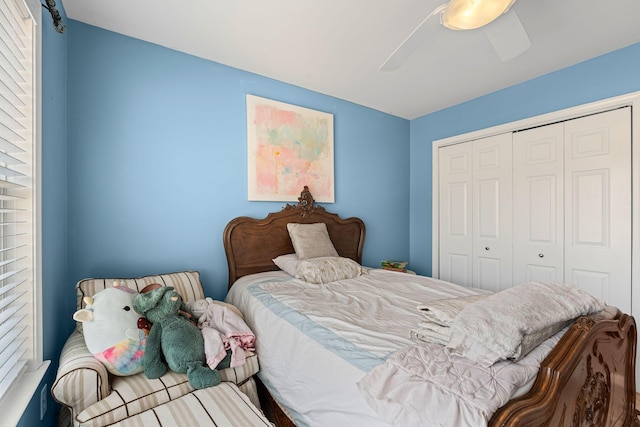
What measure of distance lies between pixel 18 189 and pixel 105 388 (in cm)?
89

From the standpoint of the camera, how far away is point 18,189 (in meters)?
1.14

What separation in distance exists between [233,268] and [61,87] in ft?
5.12

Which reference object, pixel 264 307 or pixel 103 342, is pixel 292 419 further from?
pixel 103 342

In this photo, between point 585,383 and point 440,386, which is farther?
point 585,383

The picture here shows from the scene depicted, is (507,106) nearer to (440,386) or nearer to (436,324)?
(436,324)

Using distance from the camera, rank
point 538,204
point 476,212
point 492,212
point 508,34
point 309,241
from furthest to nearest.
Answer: point 476,212 → point 492,212 → point 538,204 → point 309,241 → point 508,34

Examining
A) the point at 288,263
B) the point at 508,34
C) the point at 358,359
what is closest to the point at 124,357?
the point at 358,359

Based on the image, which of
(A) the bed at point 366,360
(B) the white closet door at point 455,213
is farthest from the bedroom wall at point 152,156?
(B) the white closet door at point 455,213

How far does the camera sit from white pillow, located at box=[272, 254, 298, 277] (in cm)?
227

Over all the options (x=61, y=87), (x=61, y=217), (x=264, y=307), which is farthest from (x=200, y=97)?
(x=264, y=307)

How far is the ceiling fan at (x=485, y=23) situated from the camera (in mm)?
1216

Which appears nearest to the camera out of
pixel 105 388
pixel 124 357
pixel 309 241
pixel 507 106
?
pixel 105 388

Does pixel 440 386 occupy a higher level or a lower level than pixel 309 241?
lower

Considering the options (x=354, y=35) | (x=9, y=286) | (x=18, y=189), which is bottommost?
(x=9, y=286)
